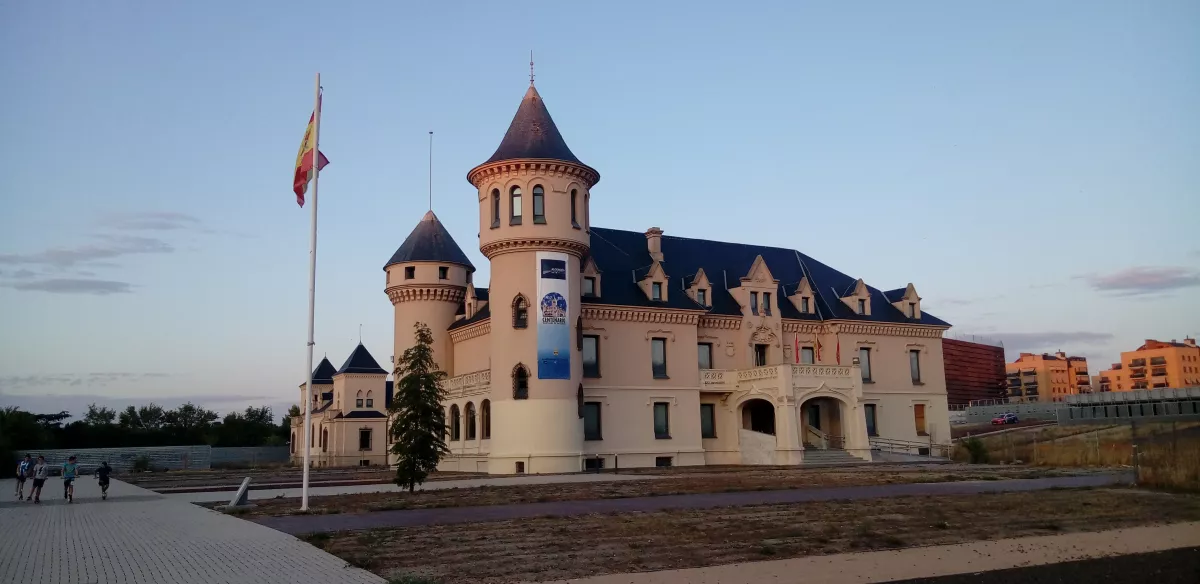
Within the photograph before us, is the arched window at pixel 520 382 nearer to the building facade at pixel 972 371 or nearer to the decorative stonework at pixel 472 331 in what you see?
the decorative stonework at pixel 472 331

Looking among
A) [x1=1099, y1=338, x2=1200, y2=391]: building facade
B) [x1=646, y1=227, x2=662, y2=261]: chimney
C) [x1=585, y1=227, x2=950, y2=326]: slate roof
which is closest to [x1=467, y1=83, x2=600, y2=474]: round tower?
[x1=585, y1=227, x2=950, y2=326]: slate roof

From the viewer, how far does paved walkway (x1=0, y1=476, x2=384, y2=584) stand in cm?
1213

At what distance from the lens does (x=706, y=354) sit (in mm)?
51781

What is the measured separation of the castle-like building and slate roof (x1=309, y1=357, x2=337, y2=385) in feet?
134

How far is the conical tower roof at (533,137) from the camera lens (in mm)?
44500

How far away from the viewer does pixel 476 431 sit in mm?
48031

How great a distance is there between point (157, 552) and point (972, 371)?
14919 centimetres

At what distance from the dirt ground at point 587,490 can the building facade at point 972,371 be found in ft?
356

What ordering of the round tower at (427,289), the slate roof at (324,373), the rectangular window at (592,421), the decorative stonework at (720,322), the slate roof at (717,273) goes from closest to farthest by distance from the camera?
the rectangular window at (592,421)
the slate roof at (717,273)
the decorative stonework at (720,322)
the round tower at (427,289)
the slate roof at (324,373)

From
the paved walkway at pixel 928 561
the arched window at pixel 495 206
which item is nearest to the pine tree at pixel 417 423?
the arched window at pixel 495 206

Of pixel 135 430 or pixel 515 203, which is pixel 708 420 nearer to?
pixel 515 203

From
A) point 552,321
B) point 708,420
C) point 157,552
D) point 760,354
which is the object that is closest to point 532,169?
point 552,321

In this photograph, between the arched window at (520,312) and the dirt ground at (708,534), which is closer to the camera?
the dirt ground at (708,534)

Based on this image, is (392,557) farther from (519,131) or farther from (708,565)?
(519,131)
